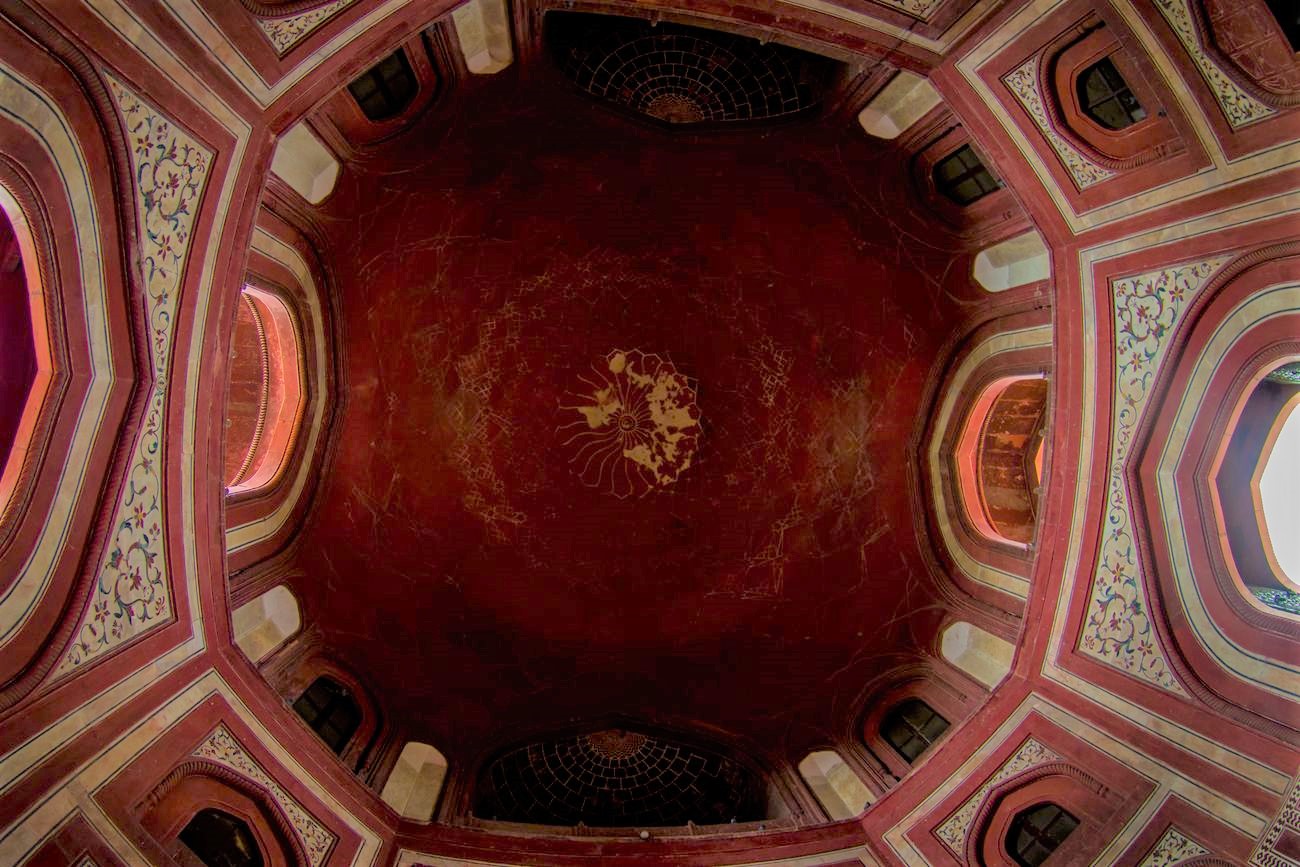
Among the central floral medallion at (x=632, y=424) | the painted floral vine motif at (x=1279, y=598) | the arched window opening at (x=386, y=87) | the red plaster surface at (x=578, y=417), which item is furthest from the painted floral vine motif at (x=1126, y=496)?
the arched window opening at (x=386, y=87)

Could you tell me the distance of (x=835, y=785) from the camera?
1013 cm

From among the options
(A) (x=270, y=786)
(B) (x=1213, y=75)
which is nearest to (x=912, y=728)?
(A) (x=270, y=786)

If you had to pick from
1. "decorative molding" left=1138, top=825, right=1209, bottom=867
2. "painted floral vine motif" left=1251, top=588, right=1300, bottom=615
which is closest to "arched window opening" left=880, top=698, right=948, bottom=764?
"decorative molding" left=1138, top=825, right=1209, bottom=867

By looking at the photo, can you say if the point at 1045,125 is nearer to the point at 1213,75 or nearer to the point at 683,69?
the point at 1213,75

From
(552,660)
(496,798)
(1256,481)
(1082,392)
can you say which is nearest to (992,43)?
(1082,392)

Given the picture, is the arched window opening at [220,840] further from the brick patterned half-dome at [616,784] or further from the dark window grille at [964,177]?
the dark window grille at [964,177]

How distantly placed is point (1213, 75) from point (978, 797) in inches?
262

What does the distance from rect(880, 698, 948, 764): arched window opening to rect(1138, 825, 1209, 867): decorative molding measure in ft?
10.0

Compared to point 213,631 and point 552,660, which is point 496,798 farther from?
point 213,631

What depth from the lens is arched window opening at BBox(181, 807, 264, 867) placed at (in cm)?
745

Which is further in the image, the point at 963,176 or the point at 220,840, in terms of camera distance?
the point at 963,176

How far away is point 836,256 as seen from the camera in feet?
37.9

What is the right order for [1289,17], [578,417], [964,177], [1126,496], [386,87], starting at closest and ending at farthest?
[1289,17], [1126,496], [386,87], [964,177], [578,417]

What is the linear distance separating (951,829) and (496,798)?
18.2ft
